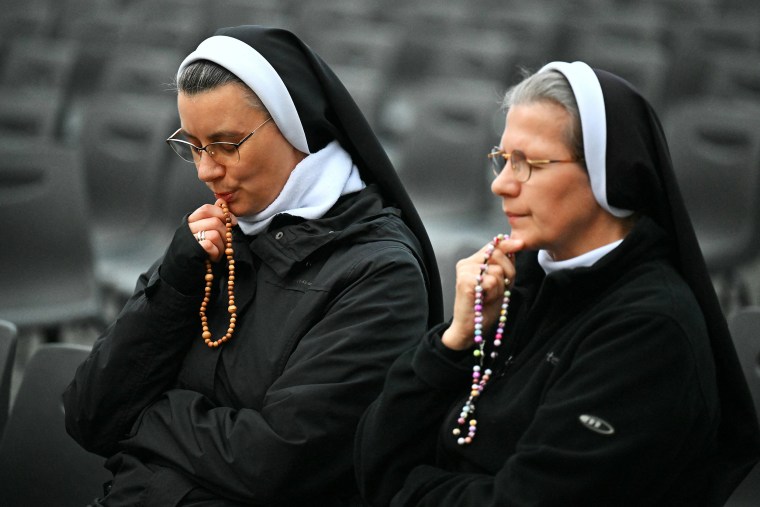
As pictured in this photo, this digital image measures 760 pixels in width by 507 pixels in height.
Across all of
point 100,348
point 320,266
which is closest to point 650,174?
point 320,266

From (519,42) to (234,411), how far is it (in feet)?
22.8

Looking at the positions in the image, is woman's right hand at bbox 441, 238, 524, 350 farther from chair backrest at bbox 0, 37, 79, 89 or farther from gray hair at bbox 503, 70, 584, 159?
chair backrest at bbox 0, 37, 79, 89

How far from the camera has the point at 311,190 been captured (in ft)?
7.86

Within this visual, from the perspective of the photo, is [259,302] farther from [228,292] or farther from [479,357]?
[479,357]

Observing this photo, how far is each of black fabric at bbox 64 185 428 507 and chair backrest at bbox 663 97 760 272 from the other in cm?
299

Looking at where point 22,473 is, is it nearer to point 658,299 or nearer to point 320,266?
point 320,266

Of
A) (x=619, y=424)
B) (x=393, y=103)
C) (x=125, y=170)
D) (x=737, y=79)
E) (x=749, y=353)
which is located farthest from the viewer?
(x=393, y=103)

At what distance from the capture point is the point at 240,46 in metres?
2.32

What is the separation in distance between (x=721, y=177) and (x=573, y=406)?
11.9ft

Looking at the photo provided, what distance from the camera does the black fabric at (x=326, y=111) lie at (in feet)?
7.69

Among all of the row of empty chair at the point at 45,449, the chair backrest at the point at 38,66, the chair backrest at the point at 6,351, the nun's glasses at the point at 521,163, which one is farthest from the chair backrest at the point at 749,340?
the chair backrest at the point at 38,66

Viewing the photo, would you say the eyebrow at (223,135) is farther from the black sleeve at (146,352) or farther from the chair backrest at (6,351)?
the chair backrest at (6,351)

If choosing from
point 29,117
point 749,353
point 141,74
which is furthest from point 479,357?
point 141,74

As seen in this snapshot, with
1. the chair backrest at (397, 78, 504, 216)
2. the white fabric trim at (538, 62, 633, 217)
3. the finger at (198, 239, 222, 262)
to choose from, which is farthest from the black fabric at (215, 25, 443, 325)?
the chair backrest at (397, 78, 504, 216)
